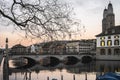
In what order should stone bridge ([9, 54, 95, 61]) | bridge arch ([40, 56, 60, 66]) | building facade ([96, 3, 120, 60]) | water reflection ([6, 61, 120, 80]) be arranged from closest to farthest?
water reflection ([6, 61, 120, 80]) → stone bridge ([9, 54, 95, 61]) → bridge arch ([40, 56, 60, 66]) → building facade ([96, 3, 120, 60])

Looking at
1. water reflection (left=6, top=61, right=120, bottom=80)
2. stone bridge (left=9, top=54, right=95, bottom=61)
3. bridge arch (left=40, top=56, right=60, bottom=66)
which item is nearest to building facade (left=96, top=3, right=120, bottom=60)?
stone bridge (left=9, top=54, right=95, bottom=61)

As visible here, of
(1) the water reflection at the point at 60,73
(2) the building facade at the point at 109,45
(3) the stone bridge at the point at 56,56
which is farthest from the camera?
(2) the building facade at the point at 109,45

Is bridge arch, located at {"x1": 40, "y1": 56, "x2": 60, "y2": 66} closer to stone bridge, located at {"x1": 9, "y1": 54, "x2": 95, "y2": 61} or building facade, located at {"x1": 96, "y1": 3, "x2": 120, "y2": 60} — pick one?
stone bridge, located at {"x1": 9, "y1": 54, "x2": 95, "y2": 61}

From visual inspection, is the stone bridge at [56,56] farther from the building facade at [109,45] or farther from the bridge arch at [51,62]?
the building facade at [109,45]

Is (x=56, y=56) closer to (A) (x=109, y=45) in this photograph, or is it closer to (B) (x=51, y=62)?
(B) (x=51, y=62)

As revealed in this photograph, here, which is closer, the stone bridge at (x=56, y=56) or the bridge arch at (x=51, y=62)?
the stone bridge at (x=56, y=56)

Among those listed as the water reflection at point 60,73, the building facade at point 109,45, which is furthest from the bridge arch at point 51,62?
the water reflection at point 60,73

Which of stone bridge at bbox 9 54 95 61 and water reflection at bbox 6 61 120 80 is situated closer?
water reflection at bbox 6 61 120 80

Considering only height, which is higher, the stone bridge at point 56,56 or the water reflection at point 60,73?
the stone bridge at point 56,56

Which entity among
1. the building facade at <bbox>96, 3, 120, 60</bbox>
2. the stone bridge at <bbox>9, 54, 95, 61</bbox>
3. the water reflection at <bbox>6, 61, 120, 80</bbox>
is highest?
the building facade at <bbox>96, 3, 120, 60</bbox>

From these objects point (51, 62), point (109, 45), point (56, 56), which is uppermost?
point (109, 45)

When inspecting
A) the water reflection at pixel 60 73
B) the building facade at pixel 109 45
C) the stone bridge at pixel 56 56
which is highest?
the building facade at pixel 109 45

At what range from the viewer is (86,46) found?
188500 mm

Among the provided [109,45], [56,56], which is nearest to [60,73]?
[56,56]
